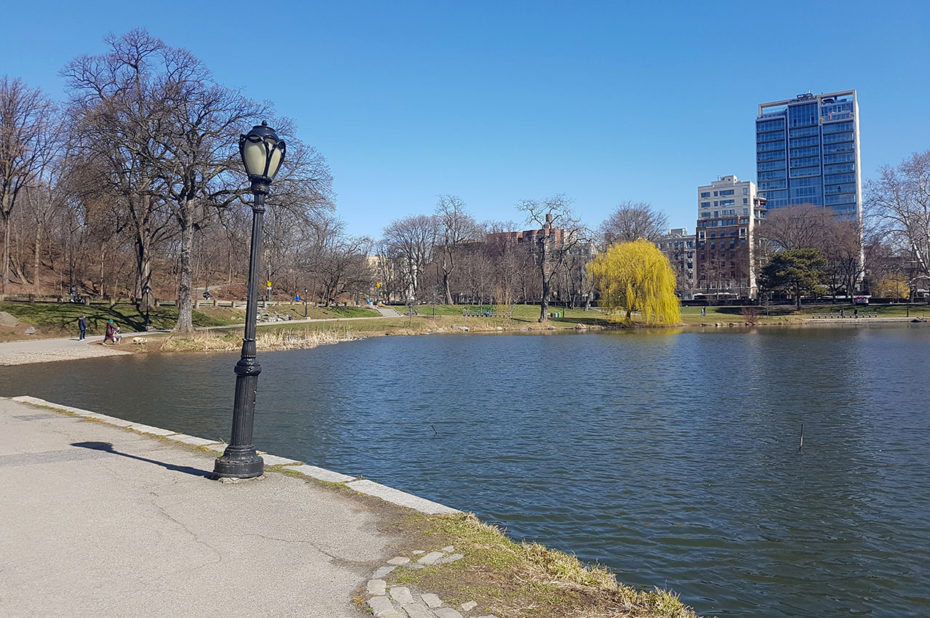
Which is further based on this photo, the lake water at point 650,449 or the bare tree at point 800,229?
the bare tree at point 800,229

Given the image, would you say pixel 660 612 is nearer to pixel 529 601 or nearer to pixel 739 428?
pixel 529 601

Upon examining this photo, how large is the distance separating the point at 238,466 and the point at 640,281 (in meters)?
50.5

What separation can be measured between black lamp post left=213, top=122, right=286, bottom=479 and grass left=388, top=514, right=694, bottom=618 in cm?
278

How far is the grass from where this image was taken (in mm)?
4176

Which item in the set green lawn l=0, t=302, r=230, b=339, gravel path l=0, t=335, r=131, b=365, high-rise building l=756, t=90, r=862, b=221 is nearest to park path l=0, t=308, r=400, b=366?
gravel path l=0, t=335, r=131, b=365

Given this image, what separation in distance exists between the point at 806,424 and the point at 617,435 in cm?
452

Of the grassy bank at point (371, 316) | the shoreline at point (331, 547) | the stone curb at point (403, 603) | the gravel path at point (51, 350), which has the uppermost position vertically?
the grassy bank at point (371, 316)

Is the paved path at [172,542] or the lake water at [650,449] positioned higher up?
the paved path at [172,542]

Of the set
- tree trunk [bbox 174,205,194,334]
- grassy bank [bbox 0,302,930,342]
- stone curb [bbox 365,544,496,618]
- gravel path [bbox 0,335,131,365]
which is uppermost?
tree trunk [bbox 174,205,194,334]

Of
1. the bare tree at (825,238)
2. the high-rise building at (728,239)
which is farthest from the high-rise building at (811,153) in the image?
the bare tree at (825,238)

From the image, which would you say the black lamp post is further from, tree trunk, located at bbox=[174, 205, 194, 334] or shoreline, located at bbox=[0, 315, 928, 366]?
tree trunk, located at bbox=[174, 205, 194, 334]

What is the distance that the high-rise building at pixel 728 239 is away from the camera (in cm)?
10644

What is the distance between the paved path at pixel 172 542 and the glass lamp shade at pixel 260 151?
369 centimetres

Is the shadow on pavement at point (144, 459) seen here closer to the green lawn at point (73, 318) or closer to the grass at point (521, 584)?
the grass at point (521, 584)
